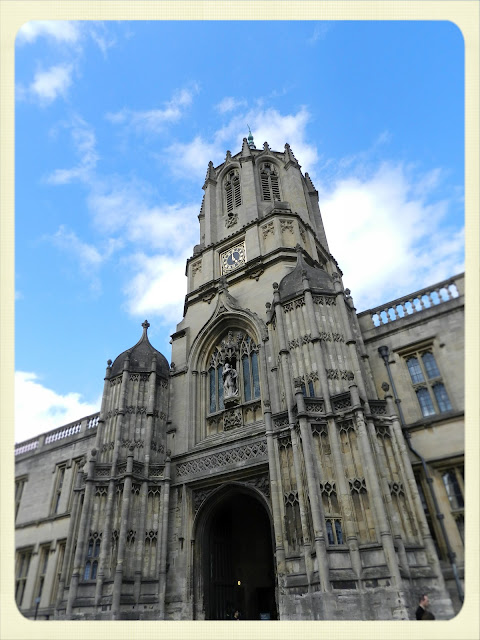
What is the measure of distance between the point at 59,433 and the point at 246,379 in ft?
36.3

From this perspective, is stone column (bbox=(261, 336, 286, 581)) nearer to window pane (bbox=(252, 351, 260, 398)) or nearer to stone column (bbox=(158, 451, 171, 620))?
window pane (bbox=(252, 351, 260, 398))

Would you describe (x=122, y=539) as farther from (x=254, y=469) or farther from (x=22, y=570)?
(x=22, y=570)

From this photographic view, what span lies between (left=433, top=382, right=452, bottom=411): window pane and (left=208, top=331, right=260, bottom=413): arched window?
6.01m

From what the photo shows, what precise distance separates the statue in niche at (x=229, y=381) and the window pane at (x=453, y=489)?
7.44m

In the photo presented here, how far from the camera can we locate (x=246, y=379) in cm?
1678

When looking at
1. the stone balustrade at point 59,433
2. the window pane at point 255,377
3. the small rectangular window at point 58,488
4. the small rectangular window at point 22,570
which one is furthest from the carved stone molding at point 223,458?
the small rectangular window at point 22,570

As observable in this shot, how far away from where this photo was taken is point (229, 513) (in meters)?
16.6

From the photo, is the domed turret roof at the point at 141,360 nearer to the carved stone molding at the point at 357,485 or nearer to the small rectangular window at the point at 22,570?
the small rectangular window at the point at 22,570

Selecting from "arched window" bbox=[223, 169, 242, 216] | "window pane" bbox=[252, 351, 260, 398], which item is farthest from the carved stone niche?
"arched window" bbox=[223, 169, 242, 216]

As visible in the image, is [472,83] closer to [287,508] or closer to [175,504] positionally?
[287,508]

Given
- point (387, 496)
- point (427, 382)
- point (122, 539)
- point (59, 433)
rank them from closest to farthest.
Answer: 1. point (387, 496)
2. point (427, 382)
3. point (122, 539)
4. point (59, 433)

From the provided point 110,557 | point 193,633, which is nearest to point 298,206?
point 110,557

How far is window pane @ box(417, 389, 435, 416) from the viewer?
1268 cm

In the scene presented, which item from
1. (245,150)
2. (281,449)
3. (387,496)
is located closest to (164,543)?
(281,449)
